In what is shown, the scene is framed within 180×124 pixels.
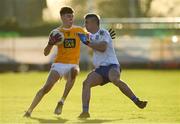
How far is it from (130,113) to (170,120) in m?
1.36

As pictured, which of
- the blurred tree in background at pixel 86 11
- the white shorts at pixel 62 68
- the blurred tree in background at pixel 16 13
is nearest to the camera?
the white shorts at pixel 62 68

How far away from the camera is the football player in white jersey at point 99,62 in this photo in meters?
11.5

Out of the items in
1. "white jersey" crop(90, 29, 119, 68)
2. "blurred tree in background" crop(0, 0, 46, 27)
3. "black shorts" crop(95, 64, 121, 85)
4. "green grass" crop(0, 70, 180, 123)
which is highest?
"blurred tree in background" crop(0, 0, 46, 27)

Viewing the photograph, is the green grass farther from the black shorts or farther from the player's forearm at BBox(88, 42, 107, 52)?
the player's forearm at BBox(88, 42, 107, 52)

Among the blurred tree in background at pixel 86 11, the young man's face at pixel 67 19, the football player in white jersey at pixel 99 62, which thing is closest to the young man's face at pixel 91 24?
the football player in white jersey at pixel 99 62

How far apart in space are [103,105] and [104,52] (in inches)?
104

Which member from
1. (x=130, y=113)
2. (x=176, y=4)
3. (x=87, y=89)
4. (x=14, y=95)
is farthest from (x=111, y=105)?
(x=176, y=4)

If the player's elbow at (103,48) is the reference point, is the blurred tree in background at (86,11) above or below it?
above

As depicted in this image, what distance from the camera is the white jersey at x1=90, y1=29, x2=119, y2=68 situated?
38.1ft

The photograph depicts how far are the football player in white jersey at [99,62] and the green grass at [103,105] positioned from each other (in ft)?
1.33

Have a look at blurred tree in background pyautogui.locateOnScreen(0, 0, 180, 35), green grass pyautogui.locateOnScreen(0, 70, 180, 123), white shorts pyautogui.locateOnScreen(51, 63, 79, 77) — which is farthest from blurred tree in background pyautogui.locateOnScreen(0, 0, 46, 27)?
white shorts pyautogui.locateOnScreen(51, 63, 79, 77)

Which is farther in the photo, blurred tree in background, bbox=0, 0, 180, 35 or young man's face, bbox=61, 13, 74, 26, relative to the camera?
blurred tree in background, bbox=0, 0, 180, 35

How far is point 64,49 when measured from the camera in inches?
481

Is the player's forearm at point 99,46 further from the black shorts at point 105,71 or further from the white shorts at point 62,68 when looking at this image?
the white shorts at point 62,68
